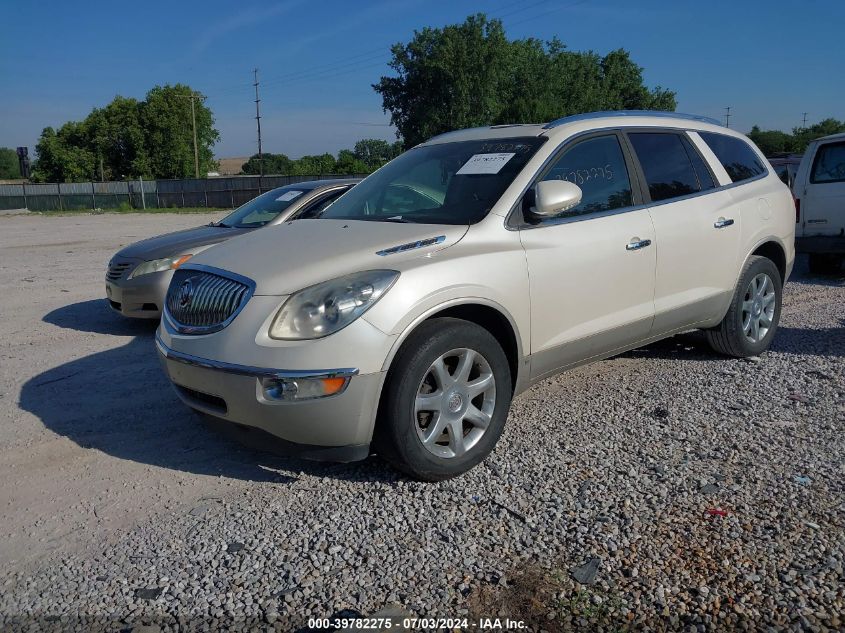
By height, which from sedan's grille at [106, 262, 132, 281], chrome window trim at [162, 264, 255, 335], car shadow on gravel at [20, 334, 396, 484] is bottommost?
car shadow on gravel at [20, 334, 396, 484]

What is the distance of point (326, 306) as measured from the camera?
10.9 feet

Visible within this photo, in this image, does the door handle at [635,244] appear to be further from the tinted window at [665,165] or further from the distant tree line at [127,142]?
the distant tree line at [127,142]

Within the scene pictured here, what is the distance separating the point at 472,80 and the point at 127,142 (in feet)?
127

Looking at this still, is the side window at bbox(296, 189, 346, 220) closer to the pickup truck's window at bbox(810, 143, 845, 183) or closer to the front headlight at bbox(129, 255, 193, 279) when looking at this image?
the front headlight at bbox(129, 255, 193, 279)

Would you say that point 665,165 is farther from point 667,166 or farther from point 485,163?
point 485,163

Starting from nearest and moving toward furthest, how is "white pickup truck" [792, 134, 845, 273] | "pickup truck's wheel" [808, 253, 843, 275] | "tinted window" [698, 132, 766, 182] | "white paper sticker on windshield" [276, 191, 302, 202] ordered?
"tinted window" [698, 132, 766, 182] → "white paper sticker on windshield" [276, 191, 302, 202] → "white pickup truck" [792, 134, 845, 273] → "pickup truck's wheel" [808, 253, 843, 275]

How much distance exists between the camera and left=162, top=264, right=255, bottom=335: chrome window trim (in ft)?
11.4

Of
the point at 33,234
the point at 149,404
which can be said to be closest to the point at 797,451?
the point at 149,404

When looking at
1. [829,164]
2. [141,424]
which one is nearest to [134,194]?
[829,164]

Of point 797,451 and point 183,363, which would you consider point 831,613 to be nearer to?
point 797,451

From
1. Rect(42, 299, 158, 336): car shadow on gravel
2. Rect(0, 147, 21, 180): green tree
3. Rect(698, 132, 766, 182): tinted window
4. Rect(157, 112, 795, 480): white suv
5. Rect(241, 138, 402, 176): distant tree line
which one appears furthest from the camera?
Rect(0, 147, 21, 180): green tree

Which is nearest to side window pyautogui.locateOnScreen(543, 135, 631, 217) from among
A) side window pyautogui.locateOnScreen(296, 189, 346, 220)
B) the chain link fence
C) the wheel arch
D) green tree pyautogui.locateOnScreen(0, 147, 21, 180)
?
the wheel arch

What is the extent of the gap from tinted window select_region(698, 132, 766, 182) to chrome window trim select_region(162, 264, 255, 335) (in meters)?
3.69

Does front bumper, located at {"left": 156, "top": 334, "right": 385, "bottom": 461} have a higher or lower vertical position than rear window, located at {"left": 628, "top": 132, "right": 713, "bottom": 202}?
lower
